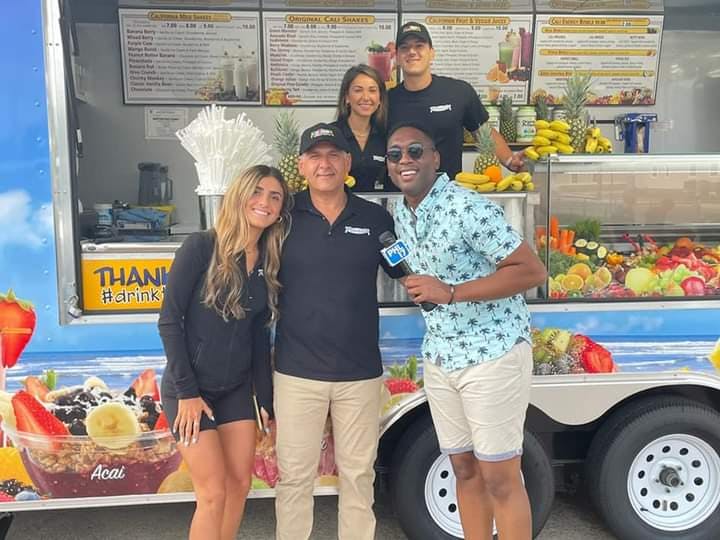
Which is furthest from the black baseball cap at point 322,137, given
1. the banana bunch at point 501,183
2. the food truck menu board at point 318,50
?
the food truck menu board at point 318,50

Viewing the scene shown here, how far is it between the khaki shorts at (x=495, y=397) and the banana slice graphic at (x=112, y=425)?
49.0 inches

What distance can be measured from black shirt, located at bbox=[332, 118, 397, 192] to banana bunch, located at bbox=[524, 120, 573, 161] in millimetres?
684

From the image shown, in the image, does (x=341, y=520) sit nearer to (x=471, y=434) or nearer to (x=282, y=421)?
(x=282, y=421)

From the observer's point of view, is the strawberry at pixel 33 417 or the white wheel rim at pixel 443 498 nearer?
the strawberry at pixel 33 417

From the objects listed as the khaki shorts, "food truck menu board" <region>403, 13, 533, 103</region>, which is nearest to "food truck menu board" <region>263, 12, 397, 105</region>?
"food truck menu board" <region>403, 13, 533, 103</region>

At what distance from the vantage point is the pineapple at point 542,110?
470cm

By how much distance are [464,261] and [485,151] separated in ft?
3.76

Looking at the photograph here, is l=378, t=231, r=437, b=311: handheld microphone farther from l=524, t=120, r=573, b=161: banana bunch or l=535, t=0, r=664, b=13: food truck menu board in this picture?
l=535, t=0, r=664, b=13: food truck menu board

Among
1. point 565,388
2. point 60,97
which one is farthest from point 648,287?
point 60,97

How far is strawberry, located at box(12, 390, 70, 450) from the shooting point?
2.68m

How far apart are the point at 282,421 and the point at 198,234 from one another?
2.51 ft

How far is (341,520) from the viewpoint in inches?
108

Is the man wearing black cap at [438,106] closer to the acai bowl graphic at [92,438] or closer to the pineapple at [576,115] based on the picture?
the pineapple at [576,115]

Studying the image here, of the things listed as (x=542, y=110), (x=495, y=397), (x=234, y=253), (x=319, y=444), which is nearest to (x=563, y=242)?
(x=495, y=397)
